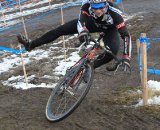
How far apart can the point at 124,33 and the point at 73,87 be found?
1.32 meters

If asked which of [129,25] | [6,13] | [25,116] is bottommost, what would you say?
[6,13]

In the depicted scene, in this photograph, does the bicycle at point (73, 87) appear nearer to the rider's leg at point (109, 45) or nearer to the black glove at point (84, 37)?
the black glove at point (84, 37)

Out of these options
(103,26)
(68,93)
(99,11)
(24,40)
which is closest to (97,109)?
(68,93)

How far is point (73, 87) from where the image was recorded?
604cm

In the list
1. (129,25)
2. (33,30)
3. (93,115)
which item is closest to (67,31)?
(93,115)

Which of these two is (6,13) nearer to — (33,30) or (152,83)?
(33,30)

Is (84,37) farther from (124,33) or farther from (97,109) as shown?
(97,109)

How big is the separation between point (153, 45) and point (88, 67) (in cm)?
738

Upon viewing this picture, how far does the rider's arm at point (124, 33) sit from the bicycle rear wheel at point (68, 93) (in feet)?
2.26

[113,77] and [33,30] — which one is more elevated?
[113,77]

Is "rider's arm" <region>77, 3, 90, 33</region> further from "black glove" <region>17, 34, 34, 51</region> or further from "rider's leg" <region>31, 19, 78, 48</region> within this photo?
"black glove" <region>17, 34, 34, 51</region>

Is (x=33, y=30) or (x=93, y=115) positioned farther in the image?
(x=33, y=30)

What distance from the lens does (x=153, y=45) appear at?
1278cm

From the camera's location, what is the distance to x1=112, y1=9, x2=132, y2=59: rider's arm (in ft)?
19.6
